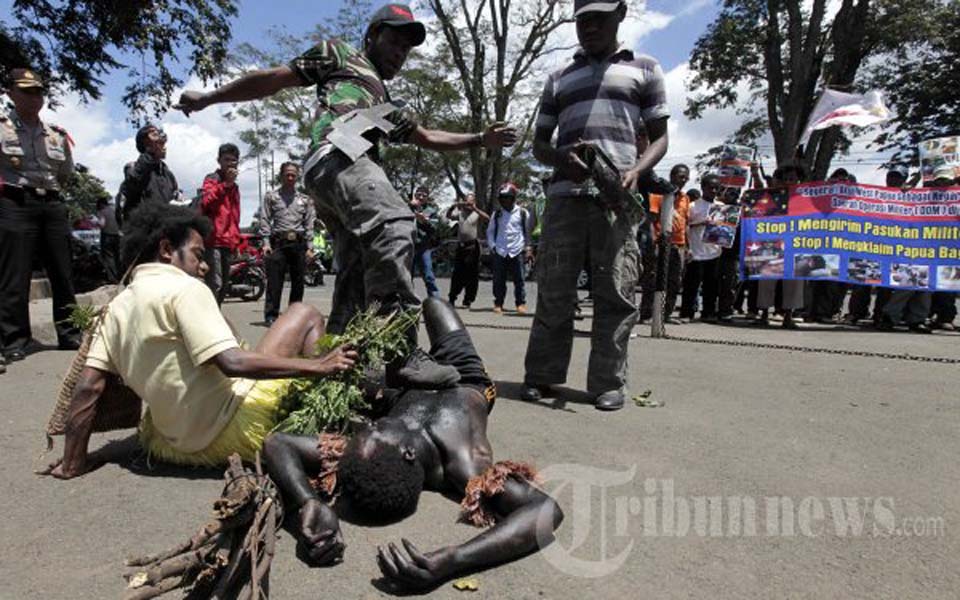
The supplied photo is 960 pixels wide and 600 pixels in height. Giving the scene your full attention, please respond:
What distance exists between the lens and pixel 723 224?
8508 millimetres

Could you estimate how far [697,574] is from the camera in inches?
80.9

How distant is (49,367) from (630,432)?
425 cm

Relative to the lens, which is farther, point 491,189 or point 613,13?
point 491,189

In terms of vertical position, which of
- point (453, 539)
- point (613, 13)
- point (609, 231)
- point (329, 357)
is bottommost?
point (453, 539)

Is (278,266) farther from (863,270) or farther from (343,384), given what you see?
(863,270)

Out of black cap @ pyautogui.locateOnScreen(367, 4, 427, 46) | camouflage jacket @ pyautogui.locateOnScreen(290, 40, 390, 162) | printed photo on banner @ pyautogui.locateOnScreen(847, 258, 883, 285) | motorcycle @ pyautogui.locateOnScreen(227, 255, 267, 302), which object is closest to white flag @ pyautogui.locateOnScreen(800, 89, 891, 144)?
printed photo on banner @ pyautogui.locateOnScreen(847, 258, 883, 285)

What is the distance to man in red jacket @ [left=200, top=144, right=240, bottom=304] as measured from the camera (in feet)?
22.7

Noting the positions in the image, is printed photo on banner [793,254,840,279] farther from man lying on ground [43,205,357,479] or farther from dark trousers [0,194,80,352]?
dark trousers [0,194,80,352]

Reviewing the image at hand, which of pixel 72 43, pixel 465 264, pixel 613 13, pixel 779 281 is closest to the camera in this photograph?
pixel 613 13

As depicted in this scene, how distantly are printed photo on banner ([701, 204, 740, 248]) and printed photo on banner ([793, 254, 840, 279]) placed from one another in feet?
2.97

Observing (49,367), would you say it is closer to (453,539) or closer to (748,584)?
(453,539)

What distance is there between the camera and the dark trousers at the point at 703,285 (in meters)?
8.73

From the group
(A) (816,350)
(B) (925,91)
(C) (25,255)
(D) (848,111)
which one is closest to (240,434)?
(C) (25,255)

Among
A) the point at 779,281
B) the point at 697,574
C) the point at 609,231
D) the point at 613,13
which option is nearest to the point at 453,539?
the point at 697,574
